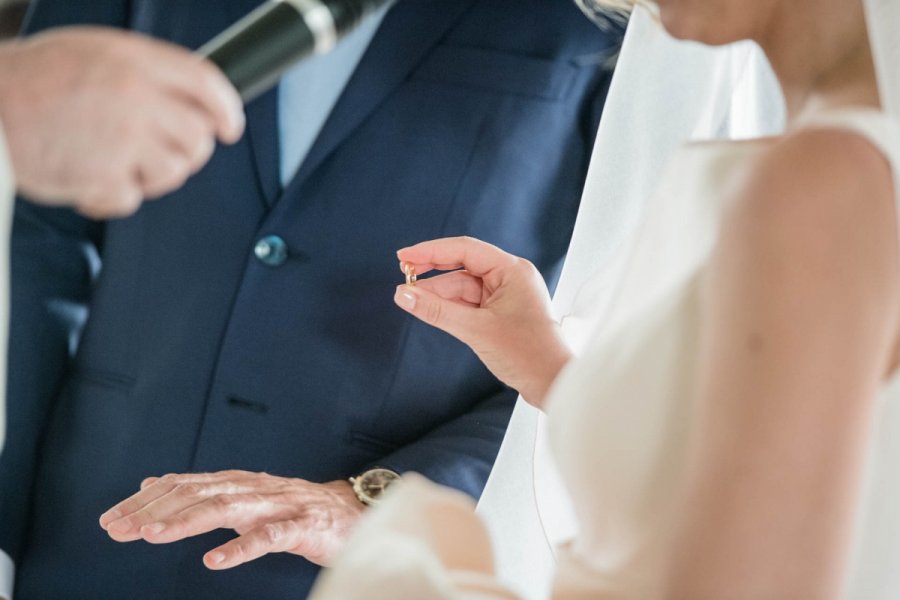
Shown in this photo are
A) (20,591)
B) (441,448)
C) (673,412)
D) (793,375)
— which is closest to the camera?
(793,375)

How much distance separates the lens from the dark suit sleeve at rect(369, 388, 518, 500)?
1380 millimetres

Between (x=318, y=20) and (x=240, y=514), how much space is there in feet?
2.09

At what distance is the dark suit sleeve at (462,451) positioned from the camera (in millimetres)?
1380

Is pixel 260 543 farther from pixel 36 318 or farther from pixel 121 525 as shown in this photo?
pixel 36 318

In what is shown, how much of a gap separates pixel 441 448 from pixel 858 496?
810 mm

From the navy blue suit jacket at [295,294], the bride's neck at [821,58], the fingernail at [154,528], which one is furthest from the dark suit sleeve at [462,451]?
the bride's neck at [821,58]

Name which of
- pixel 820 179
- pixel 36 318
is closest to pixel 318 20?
pixel 820 179

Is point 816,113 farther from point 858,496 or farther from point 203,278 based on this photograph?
point 203,278

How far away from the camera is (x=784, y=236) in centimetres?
63

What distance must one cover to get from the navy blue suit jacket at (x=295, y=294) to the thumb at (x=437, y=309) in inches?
9.4

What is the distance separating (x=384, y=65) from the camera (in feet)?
4.76

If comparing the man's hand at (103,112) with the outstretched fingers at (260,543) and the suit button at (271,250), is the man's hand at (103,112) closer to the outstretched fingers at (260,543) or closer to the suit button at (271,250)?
the outstretched fingers at (260,543)

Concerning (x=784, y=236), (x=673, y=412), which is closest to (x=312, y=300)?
(x=673, y=412)

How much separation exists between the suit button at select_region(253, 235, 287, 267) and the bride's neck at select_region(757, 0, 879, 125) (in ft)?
2.43
